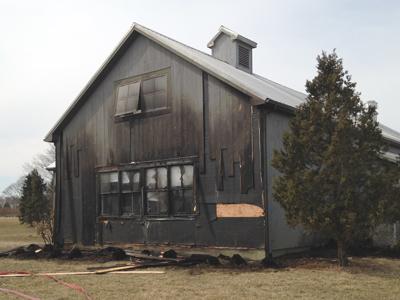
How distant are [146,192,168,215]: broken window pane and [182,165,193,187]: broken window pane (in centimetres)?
88

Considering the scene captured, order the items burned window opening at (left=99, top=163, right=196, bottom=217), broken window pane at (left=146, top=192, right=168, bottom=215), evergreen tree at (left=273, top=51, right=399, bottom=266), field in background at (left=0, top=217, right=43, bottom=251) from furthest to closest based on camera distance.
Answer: field in background at (left=0, top=217, right=43, bottom=251) < broken window pane at (left=146, top=192, right=168, bottom=215) < burned window opening at (left=99, top=163, right=196, bottom=217) < evergreen tree at (left=273, top=51, right=399, bottom=266)

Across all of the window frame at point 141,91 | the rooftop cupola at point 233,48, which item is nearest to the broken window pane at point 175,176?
the window frame at point 141,91

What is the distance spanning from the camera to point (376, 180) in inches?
457

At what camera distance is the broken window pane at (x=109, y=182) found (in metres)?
17.9

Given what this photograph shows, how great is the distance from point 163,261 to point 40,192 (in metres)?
24.8

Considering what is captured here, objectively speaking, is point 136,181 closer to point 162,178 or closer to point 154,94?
point 162,178

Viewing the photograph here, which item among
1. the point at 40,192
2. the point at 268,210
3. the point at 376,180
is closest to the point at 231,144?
the point at 268,210

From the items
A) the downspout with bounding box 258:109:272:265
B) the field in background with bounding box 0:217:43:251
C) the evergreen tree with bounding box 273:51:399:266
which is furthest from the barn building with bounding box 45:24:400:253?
the field in background with bounding box 0:217:43:251

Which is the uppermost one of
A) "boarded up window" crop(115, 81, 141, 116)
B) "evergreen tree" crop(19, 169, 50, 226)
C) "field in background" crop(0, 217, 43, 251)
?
"boarded up window" crop(115, 81, 141, 116)

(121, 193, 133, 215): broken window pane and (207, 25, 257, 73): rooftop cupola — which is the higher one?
(207, 25, 257, 73): rooftop cupola

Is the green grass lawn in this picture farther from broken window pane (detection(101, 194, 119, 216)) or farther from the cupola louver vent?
the cupola louver vent

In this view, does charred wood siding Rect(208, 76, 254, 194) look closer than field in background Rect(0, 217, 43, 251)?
Yes

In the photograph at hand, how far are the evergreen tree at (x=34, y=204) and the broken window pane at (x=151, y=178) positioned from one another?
16.8 metres

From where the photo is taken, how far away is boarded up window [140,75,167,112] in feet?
54.7
